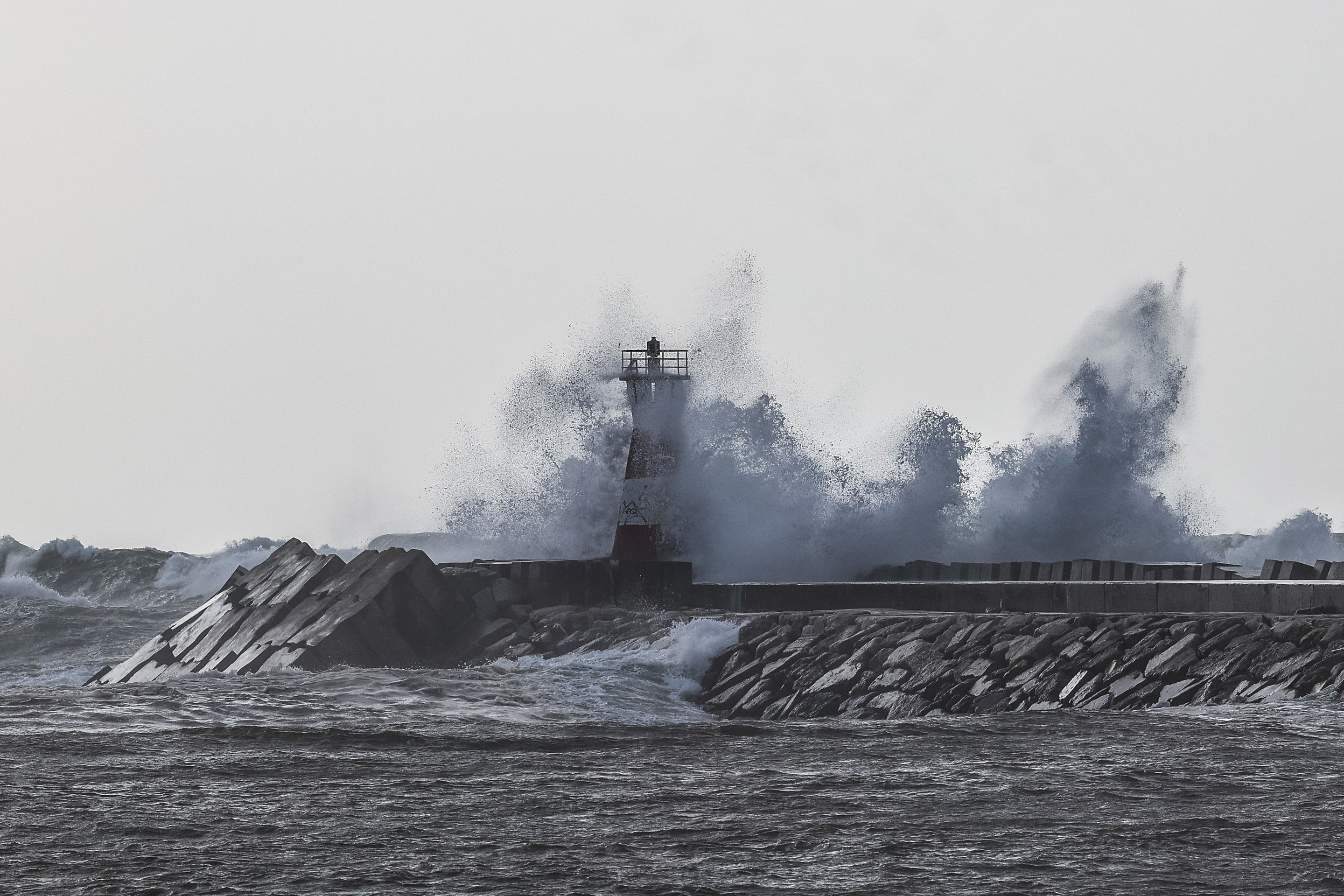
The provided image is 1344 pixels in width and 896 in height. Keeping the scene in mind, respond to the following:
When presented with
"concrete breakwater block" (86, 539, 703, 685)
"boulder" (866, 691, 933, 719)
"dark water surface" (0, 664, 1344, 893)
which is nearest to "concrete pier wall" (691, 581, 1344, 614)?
"concrete breakwater block" (86, 539, 703, 685)

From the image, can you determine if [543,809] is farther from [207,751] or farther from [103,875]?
[207,751]

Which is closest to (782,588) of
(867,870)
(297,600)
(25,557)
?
(297,600)

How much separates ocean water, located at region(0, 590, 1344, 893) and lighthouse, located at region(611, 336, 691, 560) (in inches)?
297

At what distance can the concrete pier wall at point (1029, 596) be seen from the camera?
9.38 meters

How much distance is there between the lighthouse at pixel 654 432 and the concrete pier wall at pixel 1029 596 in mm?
2900

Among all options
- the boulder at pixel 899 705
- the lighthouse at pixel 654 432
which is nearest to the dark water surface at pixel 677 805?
the boulder at pixel 899 705

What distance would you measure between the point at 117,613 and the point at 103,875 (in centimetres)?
2048

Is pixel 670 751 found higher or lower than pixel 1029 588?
lower

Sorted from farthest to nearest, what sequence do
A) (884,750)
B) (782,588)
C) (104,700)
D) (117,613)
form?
1. (117,613)
2. (782,588)
3. (104,700)
4. (884,750)

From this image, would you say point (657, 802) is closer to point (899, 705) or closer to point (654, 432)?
point (899, 705)

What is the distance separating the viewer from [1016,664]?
9062 millimetres

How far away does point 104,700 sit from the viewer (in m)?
9.58

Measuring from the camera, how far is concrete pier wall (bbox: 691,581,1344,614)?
9.38m

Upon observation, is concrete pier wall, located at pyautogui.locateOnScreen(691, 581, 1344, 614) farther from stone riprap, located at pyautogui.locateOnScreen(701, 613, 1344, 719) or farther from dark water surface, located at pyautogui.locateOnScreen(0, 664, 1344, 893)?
dark water surface, located at pyautogui.locateOnScreen(0, 664, 1344, 893)
